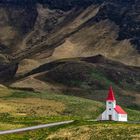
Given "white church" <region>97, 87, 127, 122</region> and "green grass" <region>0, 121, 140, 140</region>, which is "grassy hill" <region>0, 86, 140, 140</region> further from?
"white church" <region>97, 87, 127, 122</region>

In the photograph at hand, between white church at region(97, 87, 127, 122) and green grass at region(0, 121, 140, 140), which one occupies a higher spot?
white church at region(97, 87, 127, 122)

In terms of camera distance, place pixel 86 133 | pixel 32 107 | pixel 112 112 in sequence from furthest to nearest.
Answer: pixel 32 107 → pixel 112 112 → pixel 86 133

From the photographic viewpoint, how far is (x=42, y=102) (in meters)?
164

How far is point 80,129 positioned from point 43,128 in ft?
26.4

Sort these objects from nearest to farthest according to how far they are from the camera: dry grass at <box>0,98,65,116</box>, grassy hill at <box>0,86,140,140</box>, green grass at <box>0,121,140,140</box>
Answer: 1. green grass at <box>0,121,140,140</box>
2. grassy hill at <box>0,86,140,140</box>
3. dry grass at <box>0,98,65,116</box>

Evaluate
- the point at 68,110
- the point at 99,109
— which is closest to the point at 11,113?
the point at 68,110

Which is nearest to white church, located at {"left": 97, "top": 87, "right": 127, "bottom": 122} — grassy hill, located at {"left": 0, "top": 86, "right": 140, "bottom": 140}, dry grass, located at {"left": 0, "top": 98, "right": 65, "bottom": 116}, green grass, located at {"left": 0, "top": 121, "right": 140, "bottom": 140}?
grassy hill, located at {"left": 0, "top": 86, "right": 140, "bottom": 140}

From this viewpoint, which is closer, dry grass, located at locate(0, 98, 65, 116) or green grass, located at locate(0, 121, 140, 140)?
green grass, located at locate(0, 121, 140, 140)

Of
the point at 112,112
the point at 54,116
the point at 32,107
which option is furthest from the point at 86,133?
the point at 32,107

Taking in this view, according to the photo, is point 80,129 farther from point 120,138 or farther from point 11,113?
point 11,113

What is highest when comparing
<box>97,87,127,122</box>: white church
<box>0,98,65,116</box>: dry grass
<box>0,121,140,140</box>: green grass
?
<box>0,98,65,116</box>: dry grass

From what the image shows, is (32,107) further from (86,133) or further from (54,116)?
(86,133)

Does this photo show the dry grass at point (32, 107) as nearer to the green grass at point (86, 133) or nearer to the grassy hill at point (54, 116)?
the grassy hill at point (54, 116)

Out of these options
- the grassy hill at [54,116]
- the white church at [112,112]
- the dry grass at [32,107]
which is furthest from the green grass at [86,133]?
the dry grass at [32,107]
